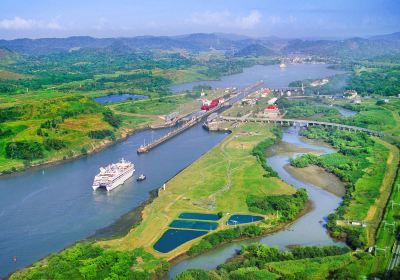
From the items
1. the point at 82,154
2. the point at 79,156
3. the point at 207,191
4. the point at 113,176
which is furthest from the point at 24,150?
the point at 207,191

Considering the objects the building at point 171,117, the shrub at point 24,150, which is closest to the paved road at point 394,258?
the shrub at point 24,150

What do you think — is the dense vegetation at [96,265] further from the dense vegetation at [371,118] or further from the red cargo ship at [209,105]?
the red cargo ship at [209,105]

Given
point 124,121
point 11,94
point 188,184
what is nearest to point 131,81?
point 11,94

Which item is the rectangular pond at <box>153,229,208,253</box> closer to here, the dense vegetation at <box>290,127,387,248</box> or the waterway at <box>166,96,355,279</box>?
the waterway at <box>166,96,355,279</box>

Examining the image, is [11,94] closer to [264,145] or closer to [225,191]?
[264,145]

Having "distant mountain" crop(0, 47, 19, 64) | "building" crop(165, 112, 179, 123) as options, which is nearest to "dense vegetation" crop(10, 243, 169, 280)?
"building" crop(165, 112, 179, 123)

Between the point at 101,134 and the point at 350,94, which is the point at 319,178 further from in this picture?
the point at 350,94

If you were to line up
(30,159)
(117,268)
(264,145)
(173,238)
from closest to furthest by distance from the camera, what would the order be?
(117,268) < (173,238) < (30,159) < (264,145)
